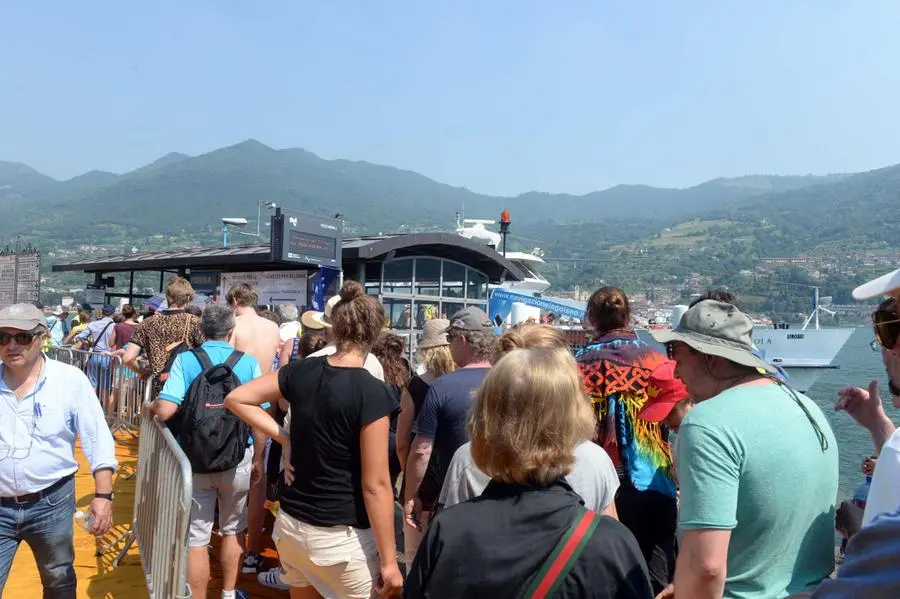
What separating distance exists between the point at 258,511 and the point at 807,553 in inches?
151

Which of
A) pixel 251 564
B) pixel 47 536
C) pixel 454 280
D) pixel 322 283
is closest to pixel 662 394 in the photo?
pixel 47 536

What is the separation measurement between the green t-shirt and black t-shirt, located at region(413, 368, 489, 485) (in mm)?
1560

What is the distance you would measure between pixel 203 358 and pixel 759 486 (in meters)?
3.31

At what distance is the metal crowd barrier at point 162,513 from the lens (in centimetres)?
328

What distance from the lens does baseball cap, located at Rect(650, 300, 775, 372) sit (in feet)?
7.14

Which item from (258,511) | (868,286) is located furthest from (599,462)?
(258,511)

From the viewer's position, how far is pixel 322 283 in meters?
12.2

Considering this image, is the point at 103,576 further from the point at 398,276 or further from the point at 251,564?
the point at 398,276

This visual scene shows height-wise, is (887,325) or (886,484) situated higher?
(887,325)

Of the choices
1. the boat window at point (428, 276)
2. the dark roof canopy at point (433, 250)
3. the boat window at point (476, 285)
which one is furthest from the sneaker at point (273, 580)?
the boat window at point (476, 285)

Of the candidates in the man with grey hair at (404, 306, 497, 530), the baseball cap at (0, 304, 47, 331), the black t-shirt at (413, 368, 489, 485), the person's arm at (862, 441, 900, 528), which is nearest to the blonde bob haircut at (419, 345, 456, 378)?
the man with grey hair at (404, 306, 497, 530)

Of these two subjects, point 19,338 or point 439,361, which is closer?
point 19,338

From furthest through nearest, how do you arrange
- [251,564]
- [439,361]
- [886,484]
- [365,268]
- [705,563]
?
[365,268], [251,564], [439,361], [705,563], [886,484]

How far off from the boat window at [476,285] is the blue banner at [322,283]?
3.56 metres
